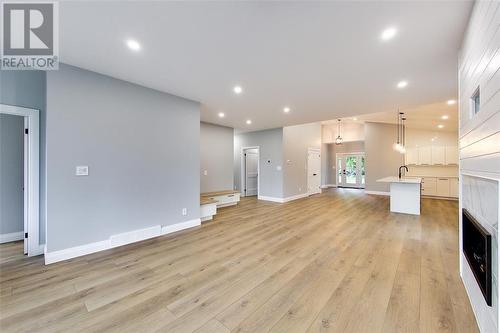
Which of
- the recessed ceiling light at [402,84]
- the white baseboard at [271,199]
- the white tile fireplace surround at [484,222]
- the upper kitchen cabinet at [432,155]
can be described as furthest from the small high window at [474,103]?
the upper kitchen cabinet at [432,155]

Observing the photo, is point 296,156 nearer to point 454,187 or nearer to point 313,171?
point 313,171

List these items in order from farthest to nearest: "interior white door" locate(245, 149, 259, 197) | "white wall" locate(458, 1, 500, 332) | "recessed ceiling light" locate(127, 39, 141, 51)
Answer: "interior white door" locate(245, 149, 259, 197)
"recessed ceiling light" locate(127, 39, 141, 51)
"white wall" locate(458, 1, 500, 332)

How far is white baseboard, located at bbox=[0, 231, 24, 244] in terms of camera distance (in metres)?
3.44

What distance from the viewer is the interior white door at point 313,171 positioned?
337 inches

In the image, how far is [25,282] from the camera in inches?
88.8

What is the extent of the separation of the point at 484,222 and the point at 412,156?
7987 millimetres

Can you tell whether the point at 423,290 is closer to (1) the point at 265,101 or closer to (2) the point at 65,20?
(1) the point at 265,101

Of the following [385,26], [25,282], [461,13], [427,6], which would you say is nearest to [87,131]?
[25,282]

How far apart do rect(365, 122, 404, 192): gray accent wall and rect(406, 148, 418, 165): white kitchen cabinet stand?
0.65 ft

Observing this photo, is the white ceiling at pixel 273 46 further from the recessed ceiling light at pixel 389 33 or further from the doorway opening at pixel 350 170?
the doorway opening at pixel 350 170

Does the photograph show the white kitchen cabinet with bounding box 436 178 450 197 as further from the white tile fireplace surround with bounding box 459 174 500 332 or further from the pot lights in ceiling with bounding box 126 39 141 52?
the pot lights in ceiling with bounding box 126 39 141 52

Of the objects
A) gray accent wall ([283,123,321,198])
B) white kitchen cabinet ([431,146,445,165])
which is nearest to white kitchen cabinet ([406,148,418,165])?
white kitchen cabinet ([431,146,445,165])

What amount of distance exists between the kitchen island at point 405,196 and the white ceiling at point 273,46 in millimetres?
2244

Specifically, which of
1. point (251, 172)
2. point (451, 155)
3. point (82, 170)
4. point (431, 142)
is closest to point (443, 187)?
point (451, 155)
